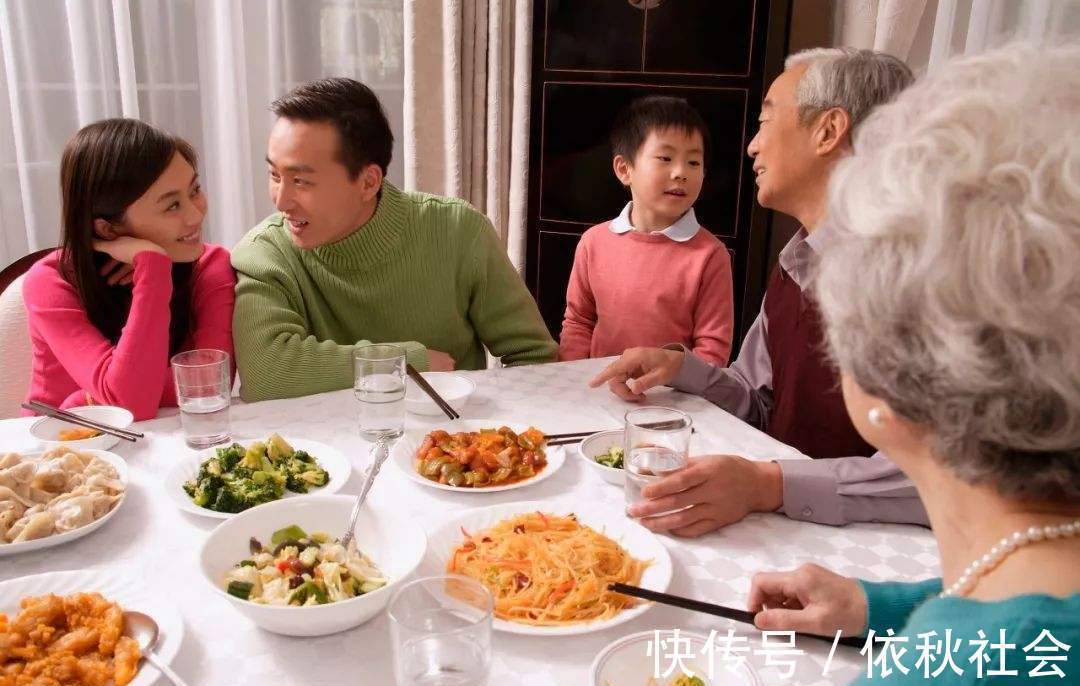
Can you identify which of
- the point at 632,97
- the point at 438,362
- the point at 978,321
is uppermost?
the point at 632,97

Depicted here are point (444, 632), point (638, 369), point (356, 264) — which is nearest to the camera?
point (444, 632)

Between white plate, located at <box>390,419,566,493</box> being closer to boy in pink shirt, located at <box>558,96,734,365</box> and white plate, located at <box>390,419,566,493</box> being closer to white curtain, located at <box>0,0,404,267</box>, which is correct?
boy in pink shirt, located at <box>558,96,734,365</box>

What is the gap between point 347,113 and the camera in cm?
240

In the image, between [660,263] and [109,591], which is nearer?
[109,591]

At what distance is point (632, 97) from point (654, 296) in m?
1.05

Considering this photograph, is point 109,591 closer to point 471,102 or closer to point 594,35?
point 594,35

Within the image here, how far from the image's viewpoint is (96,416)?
1.72 meters

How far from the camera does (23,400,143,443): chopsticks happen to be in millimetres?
1606

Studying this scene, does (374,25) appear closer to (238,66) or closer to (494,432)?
(238,66)

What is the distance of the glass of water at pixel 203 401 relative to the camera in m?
1.58

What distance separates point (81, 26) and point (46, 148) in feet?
1.53

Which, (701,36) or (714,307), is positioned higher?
(701,36)

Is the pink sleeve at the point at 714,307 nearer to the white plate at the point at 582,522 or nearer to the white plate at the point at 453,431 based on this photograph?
the white plate at the point at 453,431

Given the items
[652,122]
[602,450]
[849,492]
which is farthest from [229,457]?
[652,122]
